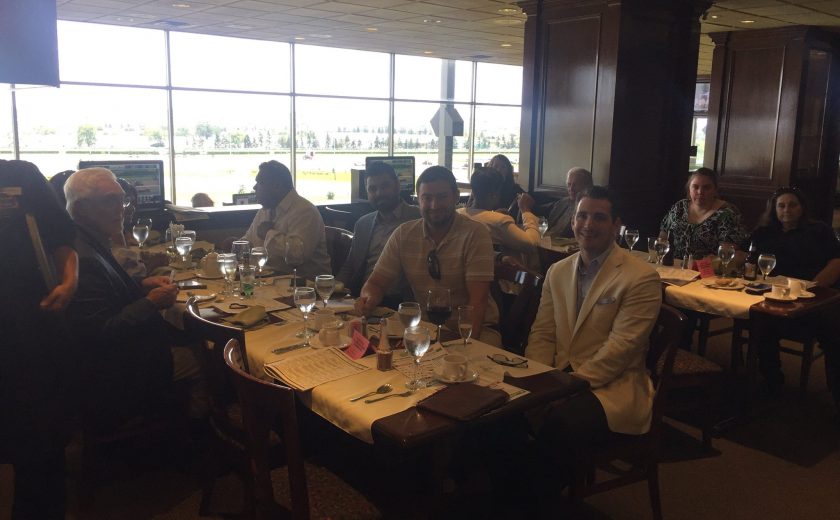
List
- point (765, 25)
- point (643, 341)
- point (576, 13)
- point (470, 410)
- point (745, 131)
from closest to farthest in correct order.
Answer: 1. point (470, 410)
2. point (643, 341)
3. point (576, 13)
4. point (765, 25)
5. point (745, 131)

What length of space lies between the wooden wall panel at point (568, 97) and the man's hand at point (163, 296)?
16.4 ft

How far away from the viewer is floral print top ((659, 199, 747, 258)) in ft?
14.7

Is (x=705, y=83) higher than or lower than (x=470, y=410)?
higher

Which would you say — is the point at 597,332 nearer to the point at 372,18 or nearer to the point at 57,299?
the point at 57,299

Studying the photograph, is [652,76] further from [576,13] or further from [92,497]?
[92,497]

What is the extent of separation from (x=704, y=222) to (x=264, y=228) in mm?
2963

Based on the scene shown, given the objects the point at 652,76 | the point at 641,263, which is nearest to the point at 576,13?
the point at 652,76

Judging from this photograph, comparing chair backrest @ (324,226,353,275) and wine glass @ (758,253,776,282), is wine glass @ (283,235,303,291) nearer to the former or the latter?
chair backrest @ (324,226,353,275)

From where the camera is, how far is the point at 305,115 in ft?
38.7

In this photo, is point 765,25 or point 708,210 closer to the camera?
point 708,210

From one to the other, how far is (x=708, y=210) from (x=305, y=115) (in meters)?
8.49

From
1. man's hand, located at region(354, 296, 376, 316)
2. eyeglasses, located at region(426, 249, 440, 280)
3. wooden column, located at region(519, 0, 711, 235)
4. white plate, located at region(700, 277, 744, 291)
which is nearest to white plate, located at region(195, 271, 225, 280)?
man's hand, located at region(354, 296, 376, 316)

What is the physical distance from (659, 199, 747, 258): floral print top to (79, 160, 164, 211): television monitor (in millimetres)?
3951

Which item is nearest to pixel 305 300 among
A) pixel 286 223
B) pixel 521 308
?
pixel 521 308
